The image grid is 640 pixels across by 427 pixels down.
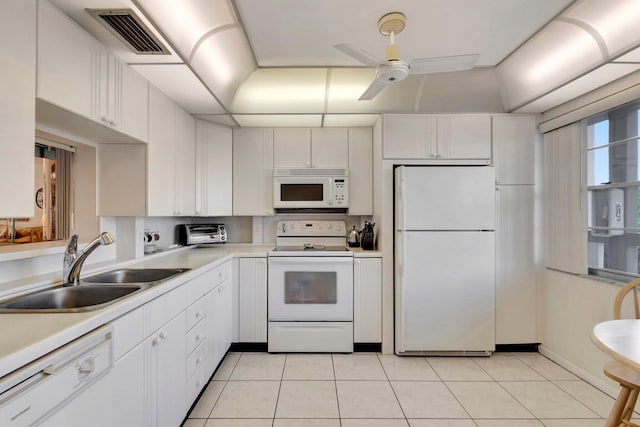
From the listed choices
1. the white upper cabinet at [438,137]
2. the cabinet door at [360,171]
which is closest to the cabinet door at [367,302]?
the cabinet door at [360,171]

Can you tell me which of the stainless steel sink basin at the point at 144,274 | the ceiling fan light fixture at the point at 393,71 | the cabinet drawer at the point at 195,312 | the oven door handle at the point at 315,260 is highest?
the ceiling fan light fixture at the point at 393,71

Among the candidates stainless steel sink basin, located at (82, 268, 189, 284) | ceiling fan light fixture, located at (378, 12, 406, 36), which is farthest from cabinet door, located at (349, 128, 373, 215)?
stainless steel sink basin, located at (82, 268, 189, 284)

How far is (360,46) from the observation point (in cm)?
217

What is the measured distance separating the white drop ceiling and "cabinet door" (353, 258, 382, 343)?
1.46m

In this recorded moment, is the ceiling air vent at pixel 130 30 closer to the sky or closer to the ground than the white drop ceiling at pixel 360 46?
closer to the ground

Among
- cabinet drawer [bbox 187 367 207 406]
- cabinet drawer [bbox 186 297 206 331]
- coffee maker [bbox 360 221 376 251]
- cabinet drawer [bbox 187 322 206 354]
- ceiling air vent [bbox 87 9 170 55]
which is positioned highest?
ceiling air vent [bbox 87 9 170 55]

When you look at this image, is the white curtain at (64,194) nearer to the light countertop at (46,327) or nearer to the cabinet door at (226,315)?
the light countertop at (46,327)

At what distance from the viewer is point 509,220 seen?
9.11 ft

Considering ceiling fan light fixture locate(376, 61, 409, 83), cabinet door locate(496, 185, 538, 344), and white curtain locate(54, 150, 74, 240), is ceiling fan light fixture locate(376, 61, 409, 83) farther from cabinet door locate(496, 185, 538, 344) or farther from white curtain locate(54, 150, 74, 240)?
white curtain locate(54, 150, 74, 240)

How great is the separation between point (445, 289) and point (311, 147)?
75.1 inches

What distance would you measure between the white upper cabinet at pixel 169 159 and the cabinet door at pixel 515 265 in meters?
2.87

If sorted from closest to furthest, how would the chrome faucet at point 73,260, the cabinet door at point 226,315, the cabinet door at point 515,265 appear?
the chrome faucet at point 73,260 < the cabinet door at point 226,315 < the cabinet door at point 515,265

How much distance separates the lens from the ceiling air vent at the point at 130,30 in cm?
145

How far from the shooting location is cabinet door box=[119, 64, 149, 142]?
1886 mm
